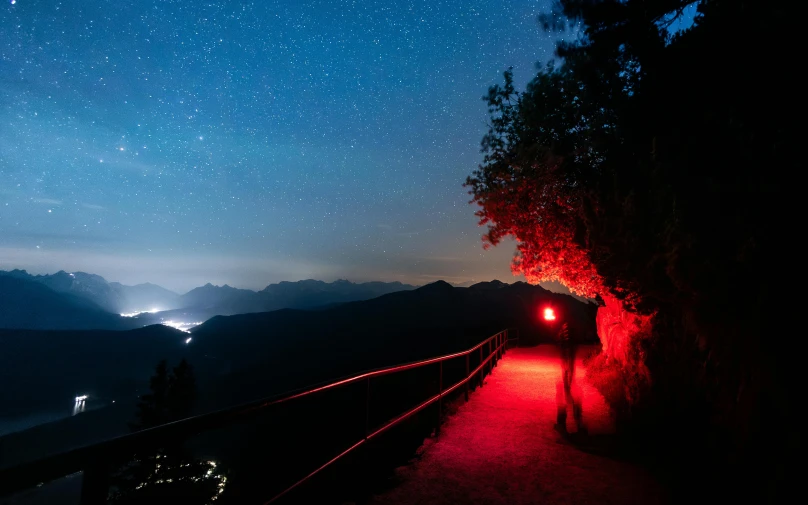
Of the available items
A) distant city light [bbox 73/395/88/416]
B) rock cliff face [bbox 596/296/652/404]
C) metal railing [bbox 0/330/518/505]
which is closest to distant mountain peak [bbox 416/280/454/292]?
distant city light [bbox 73/395/88/416]

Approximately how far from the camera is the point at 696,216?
183 inches

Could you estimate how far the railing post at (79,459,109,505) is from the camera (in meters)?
1.40

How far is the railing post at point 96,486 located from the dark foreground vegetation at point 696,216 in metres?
5.06

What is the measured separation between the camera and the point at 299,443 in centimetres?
4909

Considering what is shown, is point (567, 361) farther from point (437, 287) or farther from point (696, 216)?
point (437, 287)

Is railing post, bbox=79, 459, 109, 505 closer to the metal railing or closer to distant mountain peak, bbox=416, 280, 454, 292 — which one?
the metal railing

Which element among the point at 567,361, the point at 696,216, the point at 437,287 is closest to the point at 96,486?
the point at 696,216

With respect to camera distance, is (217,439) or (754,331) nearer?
(754,331)

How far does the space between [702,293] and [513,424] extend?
3.80 metres

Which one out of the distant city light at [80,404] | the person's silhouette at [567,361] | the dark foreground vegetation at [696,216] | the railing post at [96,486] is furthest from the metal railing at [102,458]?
the distant city light at [80,404]

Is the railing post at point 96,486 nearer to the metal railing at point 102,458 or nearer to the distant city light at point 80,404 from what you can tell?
the metal railing at point 102,458

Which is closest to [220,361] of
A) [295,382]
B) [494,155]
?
[295,382]

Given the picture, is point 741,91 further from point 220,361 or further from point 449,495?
point 220,361

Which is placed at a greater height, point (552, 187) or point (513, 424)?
point (552, 187)
